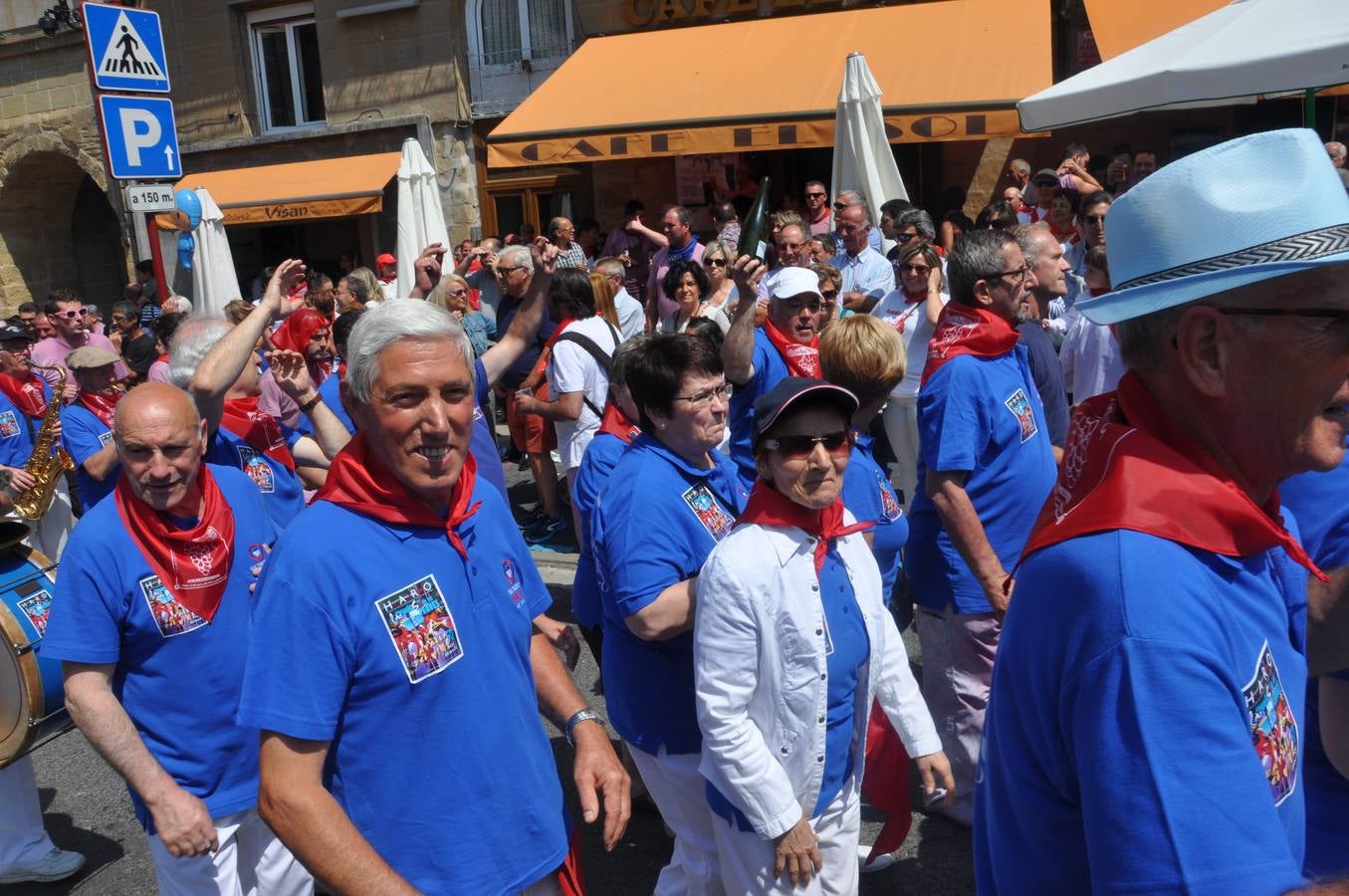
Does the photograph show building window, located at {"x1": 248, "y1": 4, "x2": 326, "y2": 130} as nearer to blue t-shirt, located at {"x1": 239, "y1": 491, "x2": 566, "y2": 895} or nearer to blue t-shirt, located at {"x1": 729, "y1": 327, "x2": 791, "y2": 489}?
blue t-shirt, located at {"x1": 729, "y1": 327, "x2": 791, "y2": 489}

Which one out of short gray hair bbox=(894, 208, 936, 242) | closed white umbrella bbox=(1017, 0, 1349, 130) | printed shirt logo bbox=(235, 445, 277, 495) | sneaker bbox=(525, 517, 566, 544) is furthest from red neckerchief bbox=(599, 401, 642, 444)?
short gray hair bbox=(894, 208, 936, 242)

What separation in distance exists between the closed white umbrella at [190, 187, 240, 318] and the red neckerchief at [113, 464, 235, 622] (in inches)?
390

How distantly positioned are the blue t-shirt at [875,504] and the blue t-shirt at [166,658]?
1857 millimetres

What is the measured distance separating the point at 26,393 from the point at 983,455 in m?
6.45

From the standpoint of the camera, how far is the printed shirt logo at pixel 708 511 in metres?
3.11

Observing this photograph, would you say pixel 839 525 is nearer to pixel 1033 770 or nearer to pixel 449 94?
pixel 1033 770

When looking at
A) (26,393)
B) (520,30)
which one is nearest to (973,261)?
(26,393)

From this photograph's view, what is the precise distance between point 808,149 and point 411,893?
13.1 m

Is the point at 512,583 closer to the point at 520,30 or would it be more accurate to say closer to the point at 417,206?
the point at 417,206

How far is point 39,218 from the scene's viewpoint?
69.8 feet

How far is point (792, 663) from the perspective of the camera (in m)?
2.64

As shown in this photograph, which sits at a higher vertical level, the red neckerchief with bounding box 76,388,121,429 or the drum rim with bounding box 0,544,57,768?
the red neckerchief with bounding box 76,388,121,429

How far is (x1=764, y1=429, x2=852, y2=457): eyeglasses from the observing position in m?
2.76

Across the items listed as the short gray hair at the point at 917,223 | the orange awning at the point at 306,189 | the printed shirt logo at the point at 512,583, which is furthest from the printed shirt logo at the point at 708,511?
the orange awning at the point at 306,189
